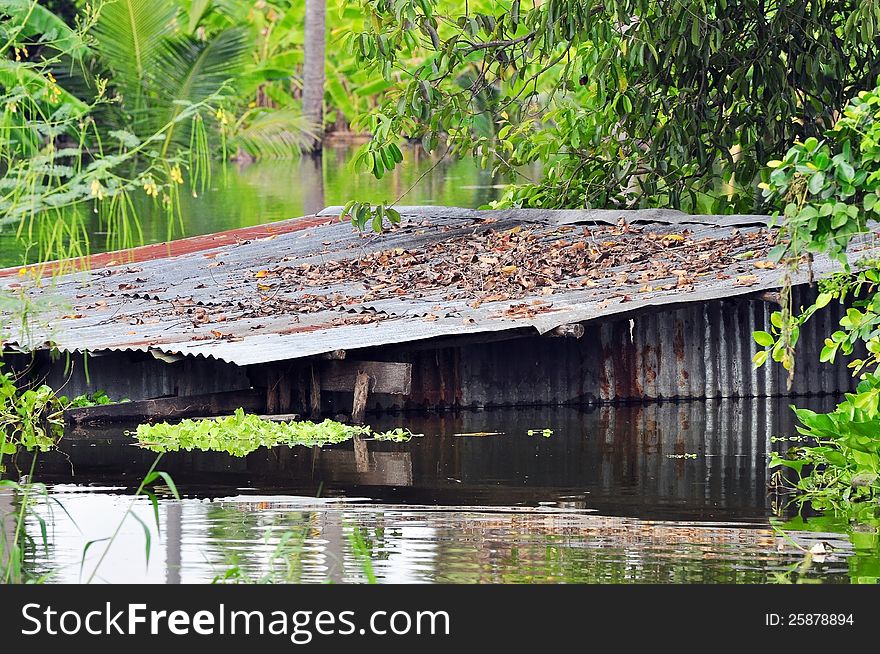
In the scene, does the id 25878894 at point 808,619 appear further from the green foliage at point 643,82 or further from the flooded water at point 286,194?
the flooded water at point 286,194

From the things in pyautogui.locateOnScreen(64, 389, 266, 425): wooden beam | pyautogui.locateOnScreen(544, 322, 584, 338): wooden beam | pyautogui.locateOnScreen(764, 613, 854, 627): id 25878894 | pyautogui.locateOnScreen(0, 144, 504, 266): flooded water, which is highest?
pyautogui.locateOnScreen(0, 144, 504, 266): flooded water

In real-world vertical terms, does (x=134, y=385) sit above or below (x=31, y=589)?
above

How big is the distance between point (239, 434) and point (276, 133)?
105 feet

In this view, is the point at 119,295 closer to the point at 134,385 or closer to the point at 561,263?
the point at 134,385

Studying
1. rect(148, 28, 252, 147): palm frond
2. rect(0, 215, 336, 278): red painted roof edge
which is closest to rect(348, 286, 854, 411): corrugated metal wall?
rect(0, 215, 336, 278): red painted roof edge

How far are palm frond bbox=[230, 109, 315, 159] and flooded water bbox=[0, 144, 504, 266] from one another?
562 millimetres

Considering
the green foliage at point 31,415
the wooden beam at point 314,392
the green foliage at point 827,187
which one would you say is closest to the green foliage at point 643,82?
the wooden beam at point 314,392

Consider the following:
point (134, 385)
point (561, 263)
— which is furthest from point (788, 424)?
point (134, 385)

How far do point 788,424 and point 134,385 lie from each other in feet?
18.0

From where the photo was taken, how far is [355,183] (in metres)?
35.2

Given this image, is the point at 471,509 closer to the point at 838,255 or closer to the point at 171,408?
the point at 838,255

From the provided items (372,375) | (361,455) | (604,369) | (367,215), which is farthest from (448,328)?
(367,215)

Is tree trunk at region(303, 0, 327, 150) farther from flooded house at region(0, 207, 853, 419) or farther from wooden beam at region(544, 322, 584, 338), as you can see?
wooden beam at region(544, 322, 584, 338)

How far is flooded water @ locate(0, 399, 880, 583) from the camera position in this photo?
7.04m
